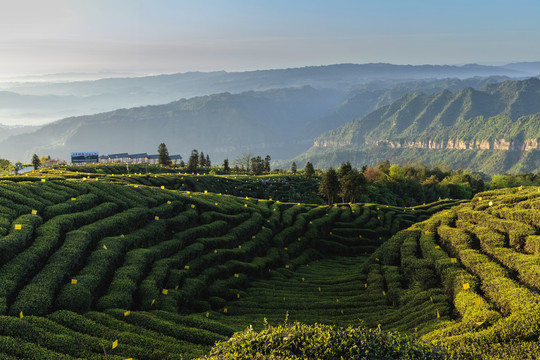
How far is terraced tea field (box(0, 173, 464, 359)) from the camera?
21547 mm

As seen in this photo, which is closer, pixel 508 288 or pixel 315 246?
pixel 508 288

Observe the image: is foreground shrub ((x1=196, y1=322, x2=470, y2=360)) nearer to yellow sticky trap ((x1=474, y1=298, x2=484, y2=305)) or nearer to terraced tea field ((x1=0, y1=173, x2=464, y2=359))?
terraced tea field ((x1=0, y1=173, x2=464, y2=359))

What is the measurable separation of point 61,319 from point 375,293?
23993mm

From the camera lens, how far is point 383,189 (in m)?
133

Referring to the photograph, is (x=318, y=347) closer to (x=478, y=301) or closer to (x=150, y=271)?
(x=478, y=301)

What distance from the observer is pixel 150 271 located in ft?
103

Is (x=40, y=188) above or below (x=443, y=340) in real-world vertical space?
above

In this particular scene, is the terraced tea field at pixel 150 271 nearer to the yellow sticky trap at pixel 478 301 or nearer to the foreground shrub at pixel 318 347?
the foreground shrub at pixel 318 347

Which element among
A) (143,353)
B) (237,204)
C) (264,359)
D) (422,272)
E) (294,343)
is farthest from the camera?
(237,204)

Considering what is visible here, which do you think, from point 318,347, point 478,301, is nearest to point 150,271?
point 318,347

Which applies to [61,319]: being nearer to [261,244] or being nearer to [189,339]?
[189,339]

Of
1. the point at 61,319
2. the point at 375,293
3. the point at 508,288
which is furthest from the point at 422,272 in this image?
the point at 61,319

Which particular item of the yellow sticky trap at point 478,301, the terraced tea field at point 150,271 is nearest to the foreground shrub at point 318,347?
the terraced tea field at point 150,271

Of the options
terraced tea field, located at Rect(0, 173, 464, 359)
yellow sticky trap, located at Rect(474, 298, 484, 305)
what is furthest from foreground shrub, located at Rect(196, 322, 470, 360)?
yellow sticky trap, located at Rect(474, 298, 484, 305)
